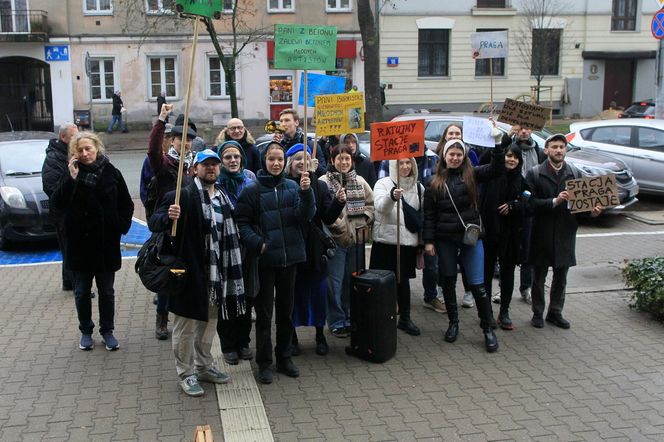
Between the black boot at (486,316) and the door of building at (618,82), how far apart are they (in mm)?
31862

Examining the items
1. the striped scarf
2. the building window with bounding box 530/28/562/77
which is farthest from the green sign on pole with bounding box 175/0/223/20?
the building window with bounding box 530/28/562/77

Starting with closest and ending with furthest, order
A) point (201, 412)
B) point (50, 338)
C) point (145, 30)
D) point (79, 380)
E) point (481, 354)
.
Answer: point (201, 412) < point (79, 380) < point (481, 354) < point (50, 338) < point (145, 30)

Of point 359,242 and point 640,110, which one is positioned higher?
point 640,110

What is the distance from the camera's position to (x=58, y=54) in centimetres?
3080

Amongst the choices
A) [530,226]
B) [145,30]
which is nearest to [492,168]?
[530,226]

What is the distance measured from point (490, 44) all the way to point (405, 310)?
407cm

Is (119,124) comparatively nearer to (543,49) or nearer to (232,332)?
(543,49)

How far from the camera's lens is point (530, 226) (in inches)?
280

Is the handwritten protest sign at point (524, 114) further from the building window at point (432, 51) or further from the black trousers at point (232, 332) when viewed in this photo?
the building window at point (432, 51)

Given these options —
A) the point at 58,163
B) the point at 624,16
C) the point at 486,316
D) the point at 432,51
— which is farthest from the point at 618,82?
the point at 58,163

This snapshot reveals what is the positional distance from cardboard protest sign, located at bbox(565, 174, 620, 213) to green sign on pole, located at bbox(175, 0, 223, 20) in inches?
139

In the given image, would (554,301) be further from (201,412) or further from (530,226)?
(201,412)

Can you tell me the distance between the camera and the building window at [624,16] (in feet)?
115

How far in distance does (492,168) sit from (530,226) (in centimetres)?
93
